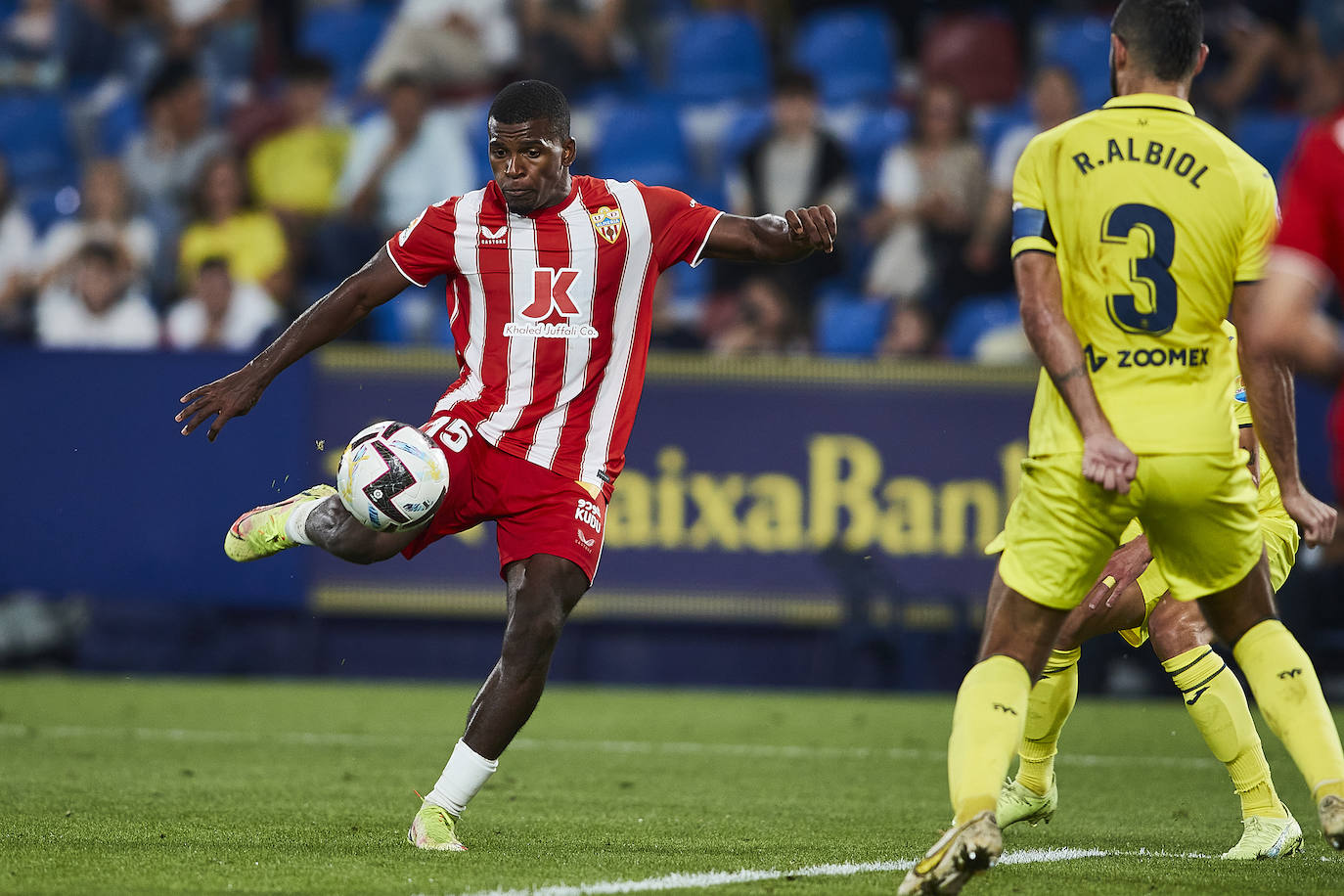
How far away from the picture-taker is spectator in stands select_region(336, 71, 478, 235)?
1334cm

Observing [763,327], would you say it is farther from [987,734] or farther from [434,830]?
[987,734]

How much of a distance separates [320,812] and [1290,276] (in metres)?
3.82

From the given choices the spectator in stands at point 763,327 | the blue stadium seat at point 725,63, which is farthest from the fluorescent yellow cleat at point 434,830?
the blue stadium seat at point 725,63

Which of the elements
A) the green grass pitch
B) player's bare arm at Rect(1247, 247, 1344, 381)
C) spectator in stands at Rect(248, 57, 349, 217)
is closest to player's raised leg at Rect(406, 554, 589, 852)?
the green grass pitch

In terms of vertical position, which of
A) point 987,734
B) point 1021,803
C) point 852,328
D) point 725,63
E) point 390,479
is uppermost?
point 725,63

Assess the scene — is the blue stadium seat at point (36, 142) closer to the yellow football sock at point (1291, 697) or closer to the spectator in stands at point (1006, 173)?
the spectator in stands at point (1006, 173)

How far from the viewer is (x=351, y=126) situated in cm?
1484

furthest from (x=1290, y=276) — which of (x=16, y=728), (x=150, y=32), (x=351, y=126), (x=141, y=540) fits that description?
(x=150, y=32)

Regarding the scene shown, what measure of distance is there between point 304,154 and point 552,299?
9.07 meters

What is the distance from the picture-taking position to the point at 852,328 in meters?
12.9

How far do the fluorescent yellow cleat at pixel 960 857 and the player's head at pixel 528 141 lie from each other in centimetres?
246

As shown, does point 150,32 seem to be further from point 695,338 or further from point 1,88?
point 695,338

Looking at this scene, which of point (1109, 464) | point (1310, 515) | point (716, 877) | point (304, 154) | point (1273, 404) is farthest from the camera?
point (304, 154)

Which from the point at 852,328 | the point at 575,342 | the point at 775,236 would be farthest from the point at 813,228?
the point at 852,328
